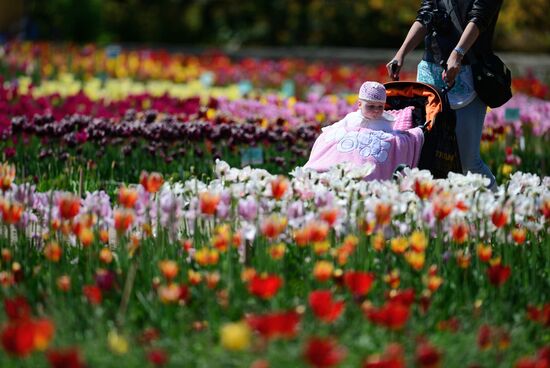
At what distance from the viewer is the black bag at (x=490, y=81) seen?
18.2 feet

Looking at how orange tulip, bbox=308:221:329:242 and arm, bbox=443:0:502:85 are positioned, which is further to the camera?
arm, bbox=443:0:502:85

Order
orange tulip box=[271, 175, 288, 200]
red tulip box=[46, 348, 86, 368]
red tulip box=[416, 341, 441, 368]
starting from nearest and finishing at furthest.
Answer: red tulip box=[46, 348, 86, 368] → red tulip box=[416, 341, 441, 368] → orange tulip box=[271, 175, 288, 200]

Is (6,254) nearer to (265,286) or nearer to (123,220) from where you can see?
(123,220)

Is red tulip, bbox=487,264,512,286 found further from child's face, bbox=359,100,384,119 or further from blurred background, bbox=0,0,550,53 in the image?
blurred background, bbox=0,0,550,53

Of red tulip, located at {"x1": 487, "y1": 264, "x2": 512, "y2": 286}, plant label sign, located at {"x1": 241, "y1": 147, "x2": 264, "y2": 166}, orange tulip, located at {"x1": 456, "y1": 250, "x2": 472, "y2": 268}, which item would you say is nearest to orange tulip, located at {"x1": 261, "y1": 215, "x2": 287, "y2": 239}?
orange tulip, located at {"x1": 456, "y1": 250, "x2": 472, "y2": 268}

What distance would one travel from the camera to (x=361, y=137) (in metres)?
5.28

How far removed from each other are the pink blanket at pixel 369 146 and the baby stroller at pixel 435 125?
0.06 metres

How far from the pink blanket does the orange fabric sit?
0.11 m

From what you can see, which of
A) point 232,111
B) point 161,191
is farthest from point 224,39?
point 161,191

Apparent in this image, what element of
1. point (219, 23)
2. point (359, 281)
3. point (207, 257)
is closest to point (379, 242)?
point (207, 257)

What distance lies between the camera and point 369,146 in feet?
17.2

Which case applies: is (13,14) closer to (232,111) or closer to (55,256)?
(232,111)

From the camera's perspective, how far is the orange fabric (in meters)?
5.42

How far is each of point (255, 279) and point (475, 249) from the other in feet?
4.75
